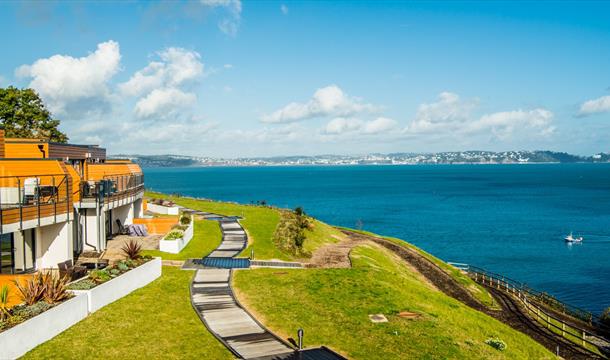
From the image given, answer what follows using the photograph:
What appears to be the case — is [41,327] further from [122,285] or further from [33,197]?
[33,197]

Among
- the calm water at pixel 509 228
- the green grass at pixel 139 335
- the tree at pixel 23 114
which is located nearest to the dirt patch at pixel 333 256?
the green grass at pixel 139 335

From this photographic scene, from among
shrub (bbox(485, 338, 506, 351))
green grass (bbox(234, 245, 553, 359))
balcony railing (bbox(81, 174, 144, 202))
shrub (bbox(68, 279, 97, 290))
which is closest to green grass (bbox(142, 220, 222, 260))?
balcony railing (bbox(81, 174, 144, 202))

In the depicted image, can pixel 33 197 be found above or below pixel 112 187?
above

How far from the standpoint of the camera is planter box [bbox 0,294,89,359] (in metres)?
15.2

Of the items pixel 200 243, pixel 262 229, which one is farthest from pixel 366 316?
pixel 262 229

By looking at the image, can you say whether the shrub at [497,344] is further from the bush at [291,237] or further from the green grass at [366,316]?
the bush at [291,237]

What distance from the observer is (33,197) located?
949 inches

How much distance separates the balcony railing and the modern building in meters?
0.06

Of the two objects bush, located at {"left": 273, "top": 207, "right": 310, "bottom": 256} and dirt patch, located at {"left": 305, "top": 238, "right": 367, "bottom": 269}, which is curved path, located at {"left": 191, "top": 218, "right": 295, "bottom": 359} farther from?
bush, located at {"left": 273, "top": 207, "right": 310, "bottom": 256}

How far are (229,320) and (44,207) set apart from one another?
11.8 m

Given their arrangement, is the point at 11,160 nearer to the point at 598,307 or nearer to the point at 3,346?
the point at 3,346

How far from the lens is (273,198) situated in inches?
6289

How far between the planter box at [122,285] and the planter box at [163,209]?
26588 millimetres

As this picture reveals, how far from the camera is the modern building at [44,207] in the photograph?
23.0 metres
